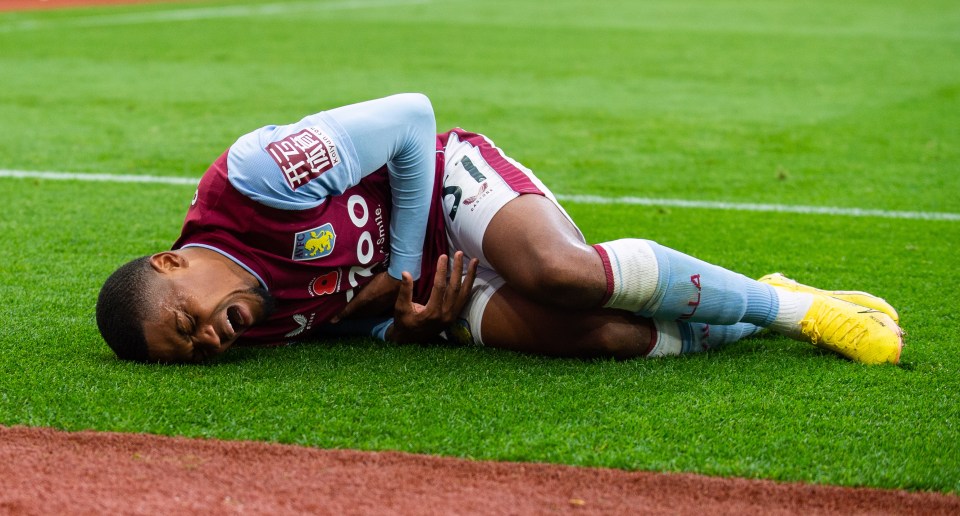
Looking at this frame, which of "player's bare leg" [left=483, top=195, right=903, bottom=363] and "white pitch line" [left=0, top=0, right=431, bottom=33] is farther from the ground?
"player's bare leg" [left=483, top=195, right=903, bottom=363]

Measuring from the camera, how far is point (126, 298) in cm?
323

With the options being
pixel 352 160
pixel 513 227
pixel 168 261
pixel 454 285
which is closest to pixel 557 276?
pixel 513 227

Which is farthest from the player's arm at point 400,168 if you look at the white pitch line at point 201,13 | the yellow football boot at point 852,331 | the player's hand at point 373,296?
the white pitch line at point 201,13

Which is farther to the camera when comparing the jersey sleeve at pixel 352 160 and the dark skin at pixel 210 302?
the jersey sleeve at pixel 352 160

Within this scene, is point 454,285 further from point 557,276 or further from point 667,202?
point 667,202

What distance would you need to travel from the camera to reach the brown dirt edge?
99.0 inches

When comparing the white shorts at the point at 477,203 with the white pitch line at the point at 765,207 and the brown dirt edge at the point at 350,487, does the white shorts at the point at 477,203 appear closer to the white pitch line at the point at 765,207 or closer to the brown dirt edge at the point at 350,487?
the brown dirt edge at the point at 350,487

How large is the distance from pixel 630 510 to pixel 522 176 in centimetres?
146

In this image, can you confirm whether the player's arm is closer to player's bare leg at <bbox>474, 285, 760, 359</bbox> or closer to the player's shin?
player's bare leg at <bbox>474, 285, 760, 359</bbox>

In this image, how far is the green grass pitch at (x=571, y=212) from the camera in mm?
2955

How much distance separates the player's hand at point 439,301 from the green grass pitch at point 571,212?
104mm

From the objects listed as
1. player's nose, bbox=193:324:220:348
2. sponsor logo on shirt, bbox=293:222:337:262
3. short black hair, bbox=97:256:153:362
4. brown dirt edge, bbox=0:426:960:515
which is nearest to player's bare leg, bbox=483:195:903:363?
sponsor logo on shirt, bbox=293:222:337:262

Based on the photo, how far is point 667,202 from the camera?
19.5 ft

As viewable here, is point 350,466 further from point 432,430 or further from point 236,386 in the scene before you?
point 236,386
